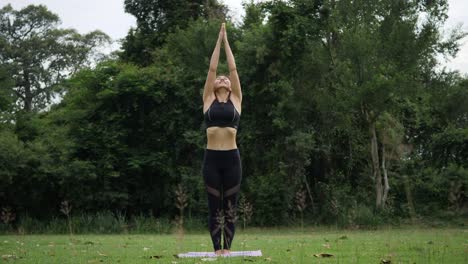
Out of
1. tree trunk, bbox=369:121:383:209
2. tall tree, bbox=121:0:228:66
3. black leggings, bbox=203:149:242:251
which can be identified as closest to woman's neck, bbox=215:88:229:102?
black leggings, bbox=203:149:242:251

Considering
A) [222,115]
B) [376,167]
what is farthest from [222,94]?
[376,167]

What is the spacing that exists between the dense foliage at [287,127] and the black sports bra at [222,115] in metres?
Result: 13.1

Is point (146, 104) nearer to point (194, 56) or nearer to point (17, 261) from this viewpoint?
point (194, 56)

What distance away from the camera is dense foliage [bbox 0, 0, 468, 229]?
841 inches

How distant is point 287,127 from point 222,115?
14823 millimetres

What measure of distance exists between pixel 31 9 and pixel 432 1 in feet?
117

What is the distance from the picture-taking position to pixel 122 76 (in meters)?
23.7

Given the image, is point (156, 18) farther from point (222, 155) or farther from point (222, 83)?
point (222, 155)

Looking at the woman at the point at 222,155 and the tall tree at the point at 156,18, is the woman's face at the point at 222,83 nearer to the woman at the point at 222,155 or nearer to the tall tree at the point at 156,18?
the woman at the point at 222,155

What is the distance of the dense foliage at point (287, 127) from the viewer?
21359 millimetres

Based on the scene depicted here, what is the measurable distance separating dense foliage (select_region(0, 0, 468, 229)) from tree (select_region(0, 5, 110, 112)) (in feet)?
72.1

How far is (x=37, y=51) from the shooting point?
1879 inches

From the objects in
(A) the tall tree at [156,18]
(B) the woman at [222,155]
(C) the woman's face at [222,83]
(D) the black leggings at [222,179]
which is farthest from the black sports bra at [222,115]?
(A) the tall tree at [156,18]

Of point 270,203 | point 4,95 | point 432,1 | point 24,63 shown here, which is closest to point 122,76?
point 4,95
